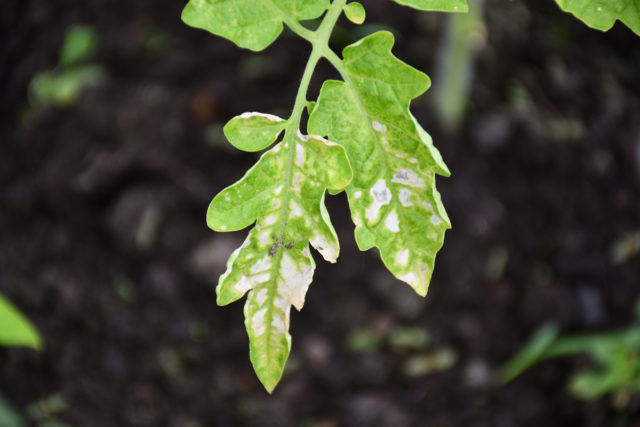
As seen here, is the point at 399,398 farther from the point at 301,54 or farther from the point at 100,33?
the point at 100,33

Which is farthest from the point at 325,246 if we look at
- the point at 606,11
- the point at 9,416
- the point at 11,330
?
the point at 9,416

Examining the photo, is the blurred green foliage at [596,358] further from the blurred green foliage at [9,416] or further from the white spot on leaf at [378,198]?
the blurred green foliage at [9,416]

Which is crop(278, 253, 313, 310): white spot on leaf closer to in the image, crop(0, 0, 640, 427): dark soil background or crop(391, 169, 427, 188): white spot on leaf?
crop(391, 169, 427, 188): white spot on leaf

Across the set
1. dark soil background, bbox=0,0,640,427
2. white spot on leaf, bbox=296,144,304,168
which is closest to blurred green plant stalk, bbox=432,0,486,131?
dark soil background, bbox=0,0,640,427

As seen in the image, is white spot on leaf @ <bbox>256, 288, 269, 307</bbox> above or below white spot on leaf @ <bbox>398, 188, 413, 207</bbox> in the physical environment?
below

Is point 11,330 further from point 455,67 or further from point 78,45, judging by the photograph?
point 78,45

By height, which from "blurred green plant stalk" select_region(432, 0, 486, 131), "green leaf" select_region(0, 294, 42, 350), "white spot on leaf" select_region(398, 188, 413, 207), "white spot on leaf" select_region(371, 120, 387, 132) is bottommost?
"green leaf" select_region(0, 294, 42, 350)
